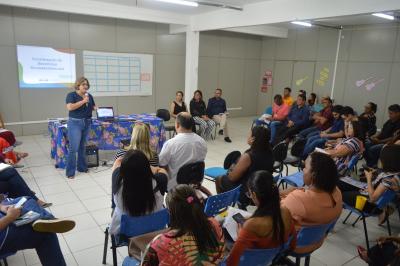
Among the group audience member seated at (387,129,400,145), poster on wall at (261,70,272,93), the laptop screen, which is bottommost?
audience member seated at (387,129,400,145)

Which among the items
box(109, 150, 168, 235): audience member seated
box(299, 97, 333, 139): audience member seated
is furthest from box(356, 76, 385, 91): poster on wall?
box(109, 150, 168, 235): audience member seated

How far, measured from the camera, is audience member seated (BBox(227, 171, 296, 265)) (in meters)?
1.76

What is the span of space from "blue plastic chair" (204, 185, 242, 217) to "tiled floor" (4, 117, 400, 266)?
101cm

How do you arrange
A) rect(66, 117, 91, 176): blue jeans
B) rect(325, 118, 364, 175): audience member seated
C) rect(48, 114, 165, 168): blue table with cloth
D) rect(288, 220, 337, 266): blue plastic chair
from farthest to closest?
1. rect(48, 114, 165, 168): blue table with cloth
2. rect(66, 117, 91, 176): blue jeans
3. rect(325, 118, 364, 175): audience member seated
4. rect(288, 220, 337, 266): blue plastic chair

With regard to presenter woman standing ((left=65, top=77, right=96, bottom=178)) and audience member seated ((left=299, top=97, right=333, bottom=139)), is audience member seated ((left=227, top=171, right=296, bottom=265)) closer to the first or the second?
presenter woman standing ((left=65, top=77, right=96, bottom=178))

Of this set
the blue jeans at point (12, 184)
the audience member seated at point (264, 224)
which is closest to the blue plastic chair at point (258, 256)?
the audience member seated at point (264, 224)

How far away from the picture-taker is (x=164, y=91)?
8789 mm

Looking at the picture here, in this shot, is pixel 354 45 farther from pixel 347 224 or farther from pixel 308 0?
pixel 347 224

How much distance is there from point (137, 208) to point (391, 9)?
4412mm

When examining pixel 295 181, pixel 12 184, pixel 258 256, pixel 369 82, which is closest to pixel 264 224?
pixel 258 256

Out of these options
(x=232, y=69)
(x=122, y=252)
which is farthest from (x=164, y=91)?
(x=122, y=252)

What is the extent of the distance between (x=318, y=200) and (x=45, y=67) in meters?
6.67

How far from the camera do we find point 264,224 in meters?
1.76

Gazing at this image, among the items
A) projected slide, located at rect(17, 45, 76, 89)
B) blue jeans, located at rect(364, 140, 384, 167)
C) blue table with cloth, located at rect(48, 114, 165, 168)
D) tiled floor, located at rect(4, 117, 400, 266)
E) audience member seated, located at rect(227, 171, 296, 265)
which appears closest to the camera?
audience member seated, located at rect(227, 171, 296, 265)
